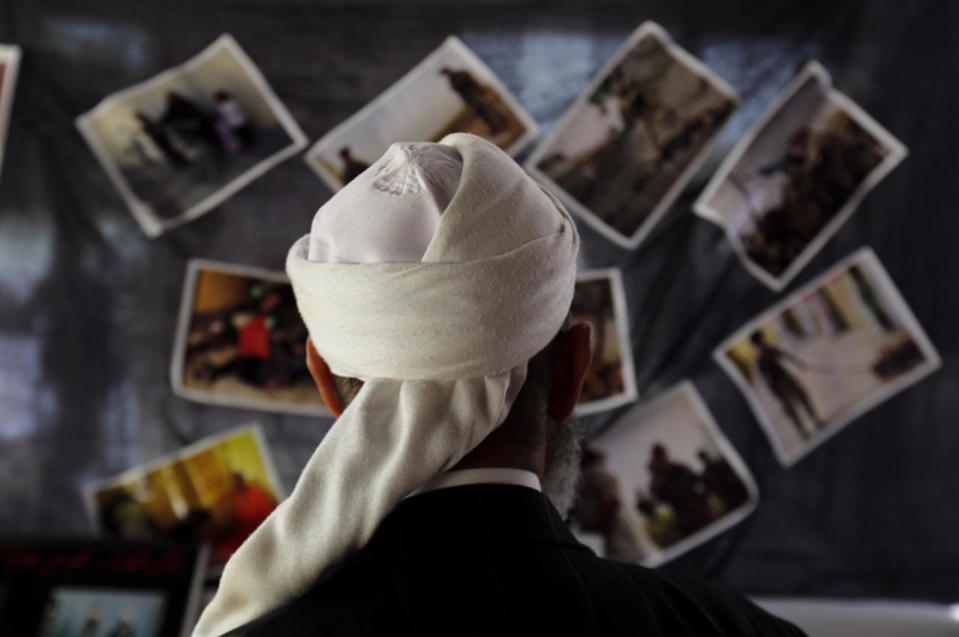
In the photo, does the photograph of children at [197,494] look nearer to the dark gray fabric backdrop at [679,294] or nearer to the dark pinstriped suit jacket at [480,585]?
the dark gray fabric backdrop at [679,294]

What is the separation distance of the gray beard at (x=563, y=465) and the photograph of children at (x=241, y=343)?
2.84 ft

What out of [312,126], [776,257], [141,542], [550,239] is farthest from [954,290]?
[141,542]

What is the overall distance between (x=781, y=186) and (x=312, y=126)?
76cm

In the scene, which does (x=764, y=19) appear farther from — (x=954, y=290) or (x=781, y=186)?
(x=954, y=290)

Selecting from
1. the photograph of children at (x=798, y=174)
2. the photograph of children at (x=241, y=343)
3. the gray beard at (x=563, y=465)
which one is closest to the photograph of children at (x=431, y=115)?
the photograph of children at (x=241, y=343)

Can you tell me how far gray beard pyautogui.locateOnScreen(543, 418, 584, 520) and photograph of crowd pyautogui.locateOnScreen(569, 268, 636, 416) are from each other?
0.78 meters

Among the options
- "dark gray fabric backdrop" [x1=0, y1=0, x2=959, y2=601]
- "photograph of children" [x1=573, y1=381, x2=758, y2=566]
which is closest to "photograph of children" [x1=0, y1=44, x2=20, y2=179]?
"dark gray fabric backdrop" [x1=0, y1=0, x2=959, y2=601]

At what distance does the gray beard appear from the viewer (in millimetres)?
894

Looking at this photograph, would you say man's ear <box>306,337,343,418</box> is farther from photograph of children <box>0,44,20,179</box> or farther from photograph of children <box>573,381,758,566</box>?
photograph of children <box>0,44,20,179</box>

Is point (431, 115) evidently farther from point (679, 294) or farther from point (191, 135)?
point (679, 294)

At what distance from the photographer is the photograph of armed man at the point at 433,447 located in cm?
72

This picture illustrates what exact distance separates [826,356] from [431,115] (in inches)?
29.2

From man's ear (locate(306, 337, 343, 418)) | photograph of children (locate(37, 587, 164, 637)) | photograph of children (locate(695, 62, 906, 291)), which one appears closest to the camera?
man's ear (locate(306, 337, 343, 418))

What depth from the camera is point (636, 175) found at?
177cm
